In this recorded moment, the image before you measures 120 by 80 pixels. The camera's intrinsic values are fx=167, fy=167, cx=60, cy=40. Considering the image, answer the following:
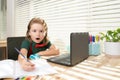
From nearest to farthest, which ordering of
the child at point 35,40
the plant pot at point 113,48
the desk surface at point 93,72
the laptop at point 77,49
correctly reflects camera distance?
the desk surface at point 93,72 < the laptop at point 77,49 < the plant pot at point 113,48 < the child at point 35,40

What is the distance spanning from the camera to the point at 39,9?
7.54 ft

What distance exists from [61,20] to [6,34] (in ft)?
4.95

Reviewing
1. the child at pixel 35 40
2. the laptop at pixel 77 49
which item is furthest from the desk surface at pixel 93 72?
the child at pixel 35 40

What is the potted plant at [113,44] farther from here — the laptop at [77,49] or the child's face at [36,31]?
the child's face at [36,31]

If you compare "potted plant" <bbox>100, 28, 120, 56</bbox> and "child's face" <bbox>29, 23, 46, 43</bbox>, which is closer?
"potted plant" <bbox>100, 28, 120, 56</bbox>

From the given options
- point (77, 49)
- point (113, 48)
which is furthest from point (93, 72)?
point (113, 48)

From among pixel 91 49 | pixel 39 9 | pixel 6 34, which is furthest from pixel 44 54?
pixel 6 34

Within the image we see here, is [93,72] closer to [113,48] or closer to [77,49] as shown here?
[77,49]

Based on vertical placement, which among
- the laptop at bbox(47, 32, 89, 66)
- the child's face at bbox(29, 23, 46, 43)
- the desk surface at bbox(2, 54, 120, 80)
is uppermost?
the child's face at bbox(29, 23, 46, 43)

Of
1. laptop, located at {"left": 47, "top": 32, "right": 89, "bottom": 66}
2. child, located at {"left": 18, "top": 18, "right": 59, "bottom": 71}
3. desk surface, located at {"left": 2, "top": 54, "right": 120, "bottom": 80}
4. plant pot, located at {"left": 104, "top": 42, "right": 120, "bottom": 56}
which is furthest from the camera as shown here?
child, located at {"left": 18, "top": 18, "right": 59, "bottom": 71}

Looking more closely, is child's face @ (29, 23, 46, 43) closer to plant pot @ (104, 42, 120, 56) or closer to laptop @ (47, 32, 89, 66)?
laptop @ (47, 32, 89, 66)

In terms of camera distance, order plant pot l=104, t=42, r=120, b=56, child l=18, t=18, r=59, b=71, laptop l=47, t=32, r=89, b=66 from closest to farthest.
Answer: laptop l=47, t=32, r=89, b=66 → plant pot l=104, t=42, r=120, b=56 → child l=18, t=18, r=59, b=71

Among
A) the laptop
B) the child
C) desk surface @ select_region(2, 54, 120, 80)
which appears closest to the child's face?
the child

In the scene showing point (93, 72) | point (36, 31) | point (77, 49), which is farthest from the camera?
point (36, 31)
